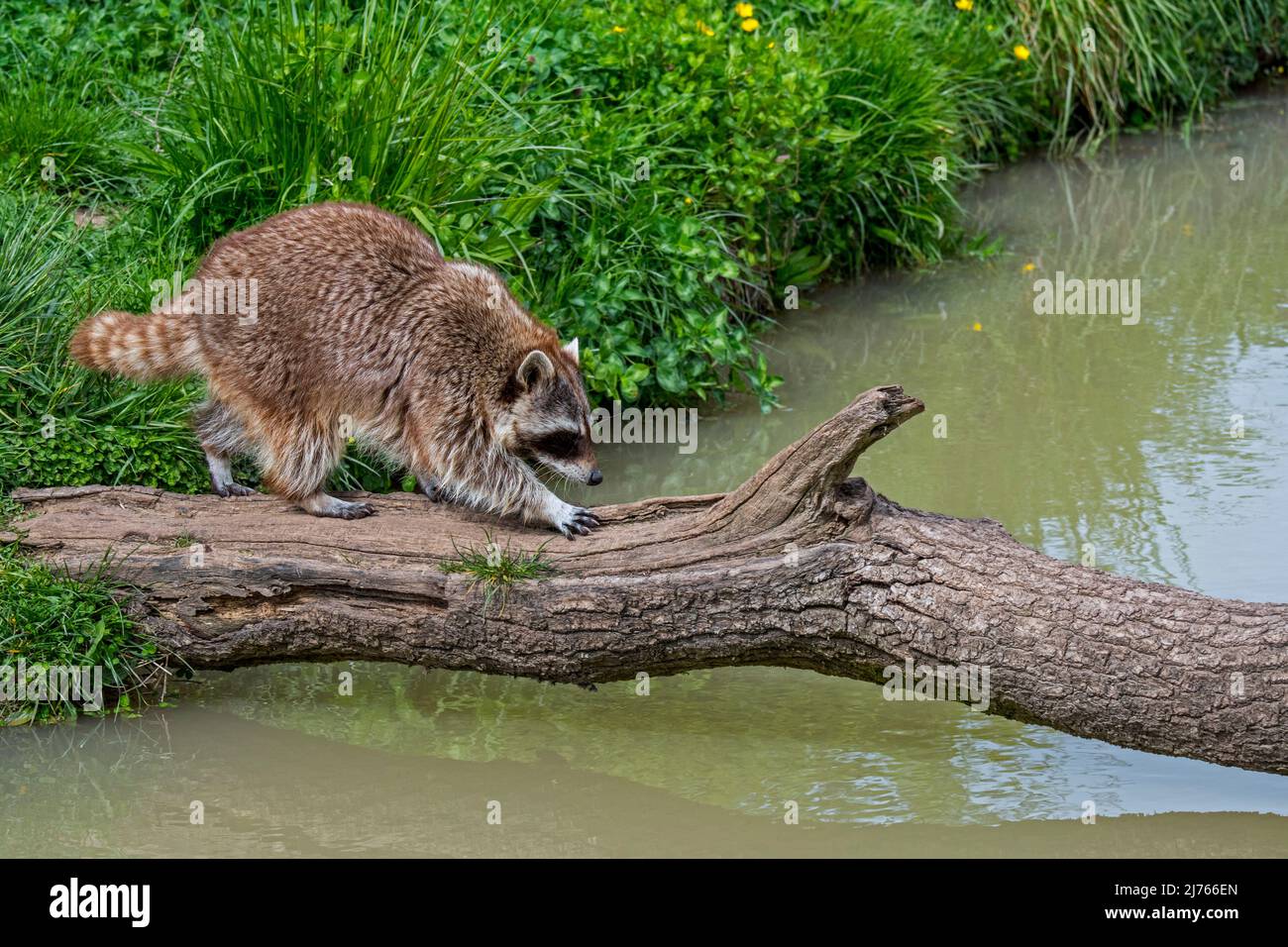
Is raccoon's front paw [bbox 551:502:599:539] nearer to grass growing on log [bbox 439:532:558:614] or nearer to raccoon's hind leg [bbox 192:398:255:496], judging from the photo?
grass growing on log [bbox 439:532:558:614]

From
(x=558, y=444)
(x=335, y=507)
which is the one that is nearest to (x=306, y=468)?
(x=335, y=507)

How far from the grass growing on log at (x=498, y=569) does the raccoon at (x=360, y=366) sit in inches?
13.7

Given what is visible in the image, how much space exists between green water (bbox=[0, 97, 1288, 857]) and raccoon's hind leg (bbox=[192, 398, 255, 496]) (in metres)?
0.69

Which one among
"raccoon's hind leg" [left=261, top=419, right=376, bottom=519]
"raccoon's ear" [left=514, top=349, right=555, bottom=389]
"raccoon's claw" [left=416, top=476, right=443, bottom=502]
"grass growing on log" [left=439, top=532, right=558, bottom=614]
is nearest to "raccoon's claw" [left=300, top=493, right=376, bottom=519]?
"raccoon's hind leg" [left=261, top=419, right=376, bottom=519]

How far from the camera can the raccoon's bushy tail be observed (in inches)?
212

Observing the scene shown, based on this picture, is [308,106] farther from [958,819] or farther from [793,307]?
[958,819]

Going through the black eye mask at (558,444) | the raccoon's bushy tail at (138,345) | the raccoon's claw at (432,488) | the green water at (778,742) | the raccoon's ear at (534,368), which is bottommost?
the green water at (778,742)

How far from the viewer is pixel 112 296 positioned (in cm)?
614

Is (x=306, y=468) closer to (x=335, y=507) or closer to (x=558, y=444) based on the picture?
(x=335, y=507)

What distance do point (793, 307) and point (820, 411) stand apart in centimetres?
115

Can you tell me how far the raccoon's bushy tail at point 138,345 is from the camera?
538 centimetres

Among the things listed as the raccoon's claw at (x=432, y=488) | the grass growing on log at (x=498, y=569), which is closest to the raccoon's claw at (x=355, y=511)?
the raccoon's claw at (x=432, y=488)

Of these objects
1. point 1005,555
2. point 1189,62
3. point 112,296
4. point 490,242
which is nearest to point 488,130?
point 490,242

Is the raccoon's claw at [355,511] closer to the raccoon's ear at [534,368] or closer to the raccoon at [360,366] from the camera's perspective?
the raccoon at [360,366]
